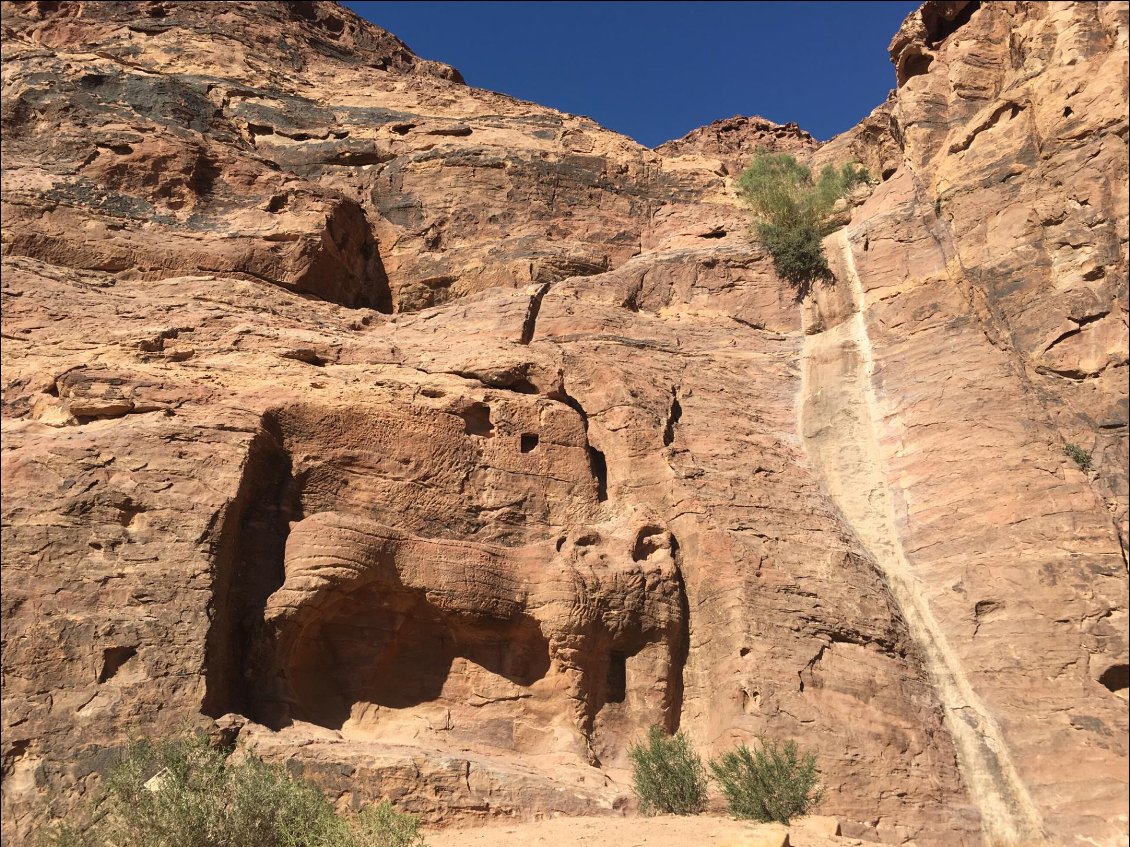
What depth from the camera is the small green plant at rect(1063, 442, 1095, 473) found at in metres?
13.5

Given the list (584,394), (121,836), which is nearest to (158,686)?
(121,836)

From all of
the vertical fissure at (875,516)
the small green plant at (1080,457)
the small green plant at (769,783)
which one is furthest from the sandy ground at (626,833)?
the small green plant at (1080,457)

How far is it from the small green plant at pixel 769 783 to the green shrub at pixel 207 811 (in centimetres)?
332

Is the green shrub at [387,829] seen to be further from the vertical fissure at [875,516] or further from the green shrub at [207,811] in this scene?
the vertical fissure at [875,516]

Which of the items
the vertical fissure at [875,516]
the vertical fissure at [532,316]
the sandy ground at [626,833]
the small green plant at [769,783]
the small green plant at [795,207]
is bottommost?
the sandy ground at [626,833]

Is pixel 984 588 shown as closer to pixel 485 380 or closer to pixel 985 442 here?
pixel 985 442

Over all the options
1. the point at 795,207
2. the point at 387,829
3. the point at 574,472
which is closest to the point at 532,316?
the point at 574,472

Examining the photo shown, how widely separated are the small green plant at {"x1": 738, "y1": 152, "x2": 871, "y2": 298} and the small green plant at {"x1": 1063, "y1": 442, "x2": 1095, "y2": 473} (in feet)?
19.4

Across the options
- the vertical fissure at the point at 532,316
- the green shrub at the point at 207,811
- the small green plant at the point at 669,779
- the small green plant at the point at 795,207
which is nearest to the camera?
the green shrub at the point at 207,811

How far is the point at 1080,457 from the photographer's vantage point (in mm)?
13555

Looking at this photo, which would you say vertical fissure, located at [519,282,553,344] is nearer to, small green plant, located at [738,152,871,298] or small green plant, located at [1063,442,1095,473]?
small green plant, located at [738,152,871,298]

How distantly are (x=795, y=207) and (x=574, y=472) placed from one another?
7870 mm

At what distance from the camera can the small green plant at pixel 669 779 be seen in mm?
11609

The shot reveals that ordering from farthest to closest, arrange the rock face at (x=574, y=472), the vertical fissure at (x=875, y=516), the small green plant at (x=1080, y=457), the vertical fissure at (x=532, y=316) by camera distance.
Result: the vertical fissure at (x=532, y=316) < the small green plant at (x=1080, y=457) < the vertical fissure at (x=875, y=516) < the rock face at (x=574, y=472)
